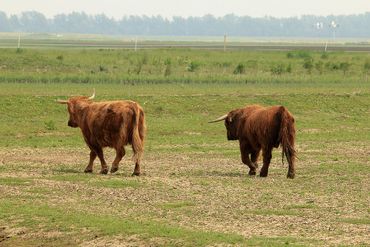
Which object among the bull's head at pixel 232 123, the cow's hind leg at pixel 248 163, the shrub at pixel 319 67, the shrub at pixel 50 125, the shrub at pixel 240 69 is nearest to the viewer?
the cow's hind leg at pixel 248 163

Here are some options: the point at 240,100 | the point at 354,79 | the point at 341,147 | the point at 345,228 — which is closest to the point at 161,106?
the point at 240,100

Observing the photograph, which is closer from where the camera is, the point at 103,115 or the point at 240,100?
the point at 103,115

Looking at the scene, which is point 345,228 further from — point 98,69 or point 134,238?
point 98,69

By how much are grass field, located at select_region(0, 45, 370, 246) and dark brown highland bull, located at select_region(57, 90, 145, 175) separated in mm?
652

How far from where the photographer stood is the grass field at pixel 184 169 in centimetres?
1744

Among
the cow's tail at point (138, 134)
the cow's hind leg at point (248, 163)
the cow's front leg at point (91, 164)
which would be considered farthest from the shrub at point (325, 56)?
the cow's tail at point (138, 134)

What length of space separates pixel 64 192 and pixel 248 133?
5.10 metres

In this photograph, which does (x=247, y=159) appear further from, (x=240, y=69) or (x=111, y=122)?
(x=240, y=69)

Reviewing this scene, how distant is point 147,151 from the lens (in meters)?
29.3

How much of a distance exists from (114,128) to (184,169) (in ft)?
7.33

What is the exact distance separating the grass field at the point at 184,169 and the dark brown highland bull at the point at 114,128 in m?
0.65

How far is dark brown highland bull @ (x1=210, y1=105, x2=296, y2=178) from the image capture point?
2330cm

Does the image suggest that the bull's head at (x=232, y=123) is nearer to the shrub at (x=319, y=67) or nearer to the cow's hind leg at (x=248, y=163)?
the cow's hind leg at (x=248, y=163)

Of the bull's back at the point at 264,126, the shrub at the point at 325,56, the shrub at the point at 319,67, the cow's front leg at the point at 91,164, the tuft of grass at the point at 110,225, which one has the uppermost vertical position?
the bull's back at the point at 264,126
